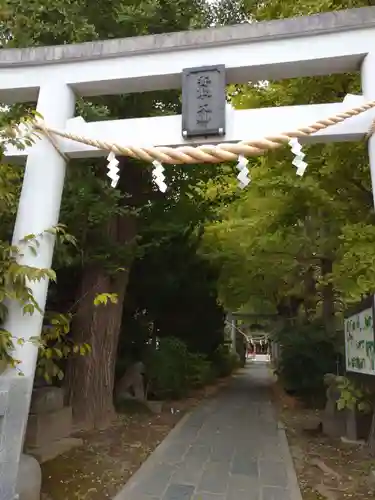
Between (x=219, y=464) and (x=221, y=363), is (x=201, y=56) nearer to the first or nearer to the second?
(x=219, y=464)

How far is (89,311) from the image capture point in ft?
27.8

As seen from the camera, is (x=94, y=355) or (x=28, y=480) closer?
(x=28, y=480)

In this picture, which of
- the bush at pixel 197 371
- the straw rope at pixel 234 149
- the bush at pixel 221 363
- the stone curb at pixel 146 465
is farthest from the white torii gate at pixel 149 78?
the bush at pixel 221 363

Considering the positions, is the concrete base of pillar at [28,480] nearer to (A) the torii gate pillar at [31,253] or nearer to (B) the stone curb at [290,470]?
(A) the torii gate pillar at [31,253]

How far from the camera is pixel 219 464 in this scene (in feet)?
21.7

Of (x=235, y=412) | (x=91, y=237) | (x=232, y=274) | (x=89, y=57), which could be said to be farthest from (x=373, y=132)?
(x=232, y=274)

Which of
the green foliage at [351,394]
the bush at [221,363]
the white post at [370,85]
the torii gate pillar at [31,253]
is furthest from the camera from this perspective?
the bush at [221,363]

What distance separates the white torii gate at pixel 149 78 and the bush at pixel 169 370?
23.8ft

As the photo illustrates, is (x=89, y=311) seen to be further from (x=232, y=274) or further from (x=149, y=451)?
(x=232, y=274)

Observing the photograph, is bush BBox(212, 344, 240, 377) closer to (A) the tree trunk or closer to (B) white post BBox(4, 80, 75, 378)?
(A) the tree trunk

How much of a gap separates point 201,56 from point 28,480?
14.3 feet

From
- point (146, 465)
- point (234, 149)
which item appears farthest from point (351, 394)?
point (234, 149)

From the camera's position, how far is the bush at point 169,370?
11242mm

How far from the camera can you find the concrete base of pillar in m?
4.25
